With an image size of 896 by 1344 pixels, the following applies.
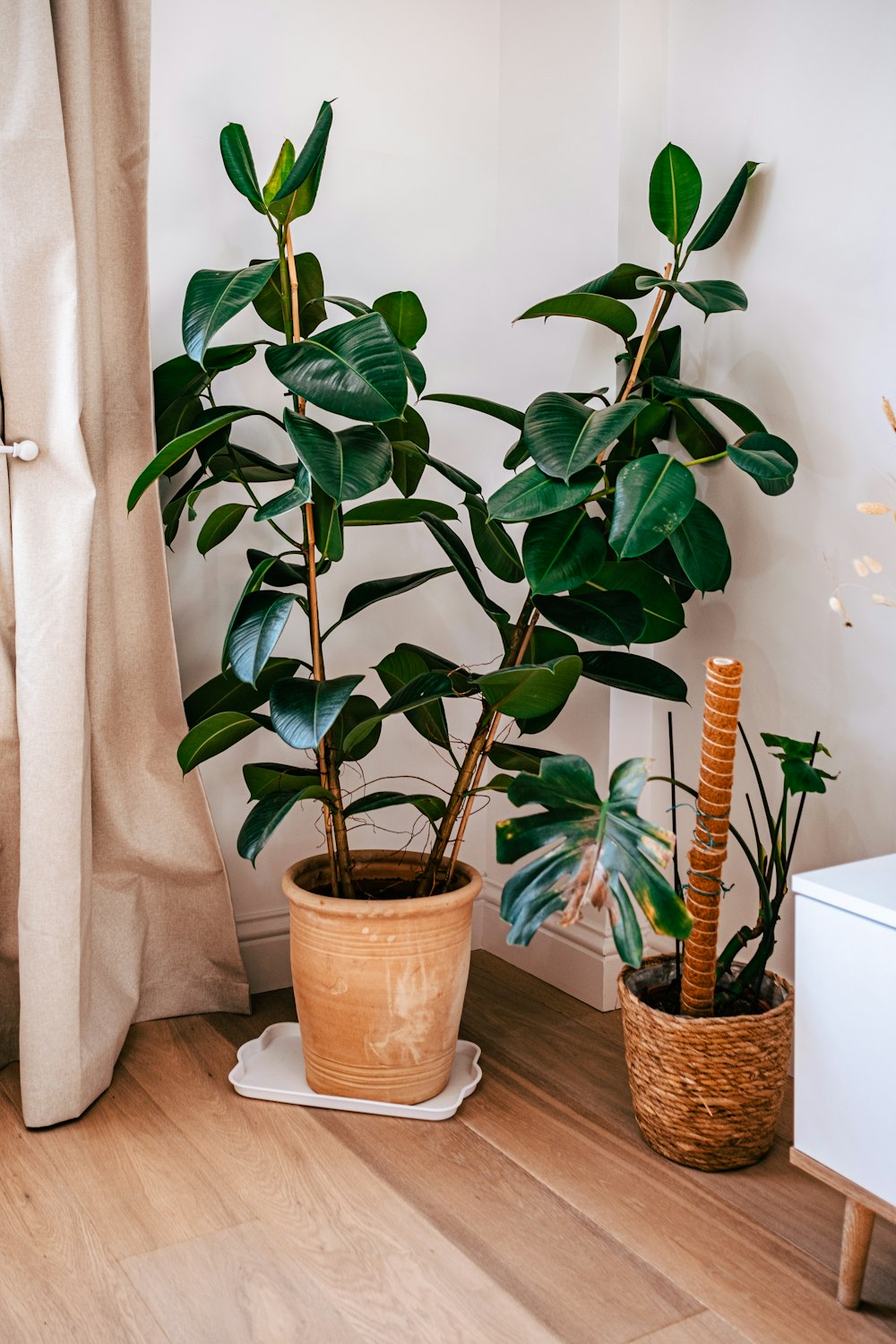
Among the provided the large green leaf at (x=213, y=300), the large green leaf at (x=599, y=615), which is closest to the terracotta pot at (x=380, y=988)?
the large green leaf at (x=599, y=615)

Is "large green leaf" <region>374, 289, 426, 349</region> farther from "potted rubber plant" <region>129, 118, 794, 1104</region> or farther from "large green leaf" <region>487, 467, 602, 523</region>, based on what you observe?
"large green leaf" <region>487, 467, 602, 523</region>

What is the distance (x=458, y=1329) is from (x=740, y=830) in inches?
39.0

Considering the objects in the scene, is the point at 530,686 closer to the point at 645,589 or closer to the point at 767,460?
the point at 645,589

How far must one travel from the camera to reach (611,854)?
1.28 meters

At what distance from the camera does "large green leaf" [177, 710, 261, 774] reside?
65.9 inches

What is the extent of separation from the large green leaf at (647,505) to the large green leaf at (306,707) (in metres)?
0.44

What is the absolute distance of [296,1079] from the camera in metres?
1.81

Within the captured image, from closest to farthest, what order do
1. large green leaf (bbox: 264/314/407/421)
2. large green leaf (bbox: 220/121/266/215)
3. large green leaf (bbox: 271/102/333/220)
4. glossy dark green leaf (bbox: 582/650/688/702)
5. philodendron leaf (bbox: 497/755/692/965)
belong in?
philodendron leaf (bbox: 497/755/692/965) < large green leaf (bbox: 264/314/407/421) < large green leaf (bbox: 271/102/333/220) < large green leaf (bbox: 220/121/266/215) < glossy dark green leaf (bbox: 582/650/688/702)

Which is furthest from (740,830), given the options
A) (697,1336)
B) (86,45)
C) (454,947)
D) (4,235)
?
(86,45)

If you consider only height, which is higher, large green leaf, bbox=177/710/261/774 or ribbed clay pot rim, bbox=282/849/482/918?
large green leaf, bbox=177/710/261/774

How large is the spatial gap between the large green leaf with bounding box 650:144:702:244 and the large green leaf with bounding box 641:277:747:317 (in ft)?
0.33

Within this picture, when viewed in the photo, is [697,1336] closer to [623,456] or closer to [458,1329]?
[458,1329]

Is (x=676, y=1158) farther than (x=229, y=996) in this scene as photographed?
No

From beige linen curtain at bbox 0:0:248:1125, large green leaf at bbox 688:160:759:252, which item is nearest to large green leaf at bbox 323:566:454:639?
beige linen curtain at bbox 0:0:248:1125
